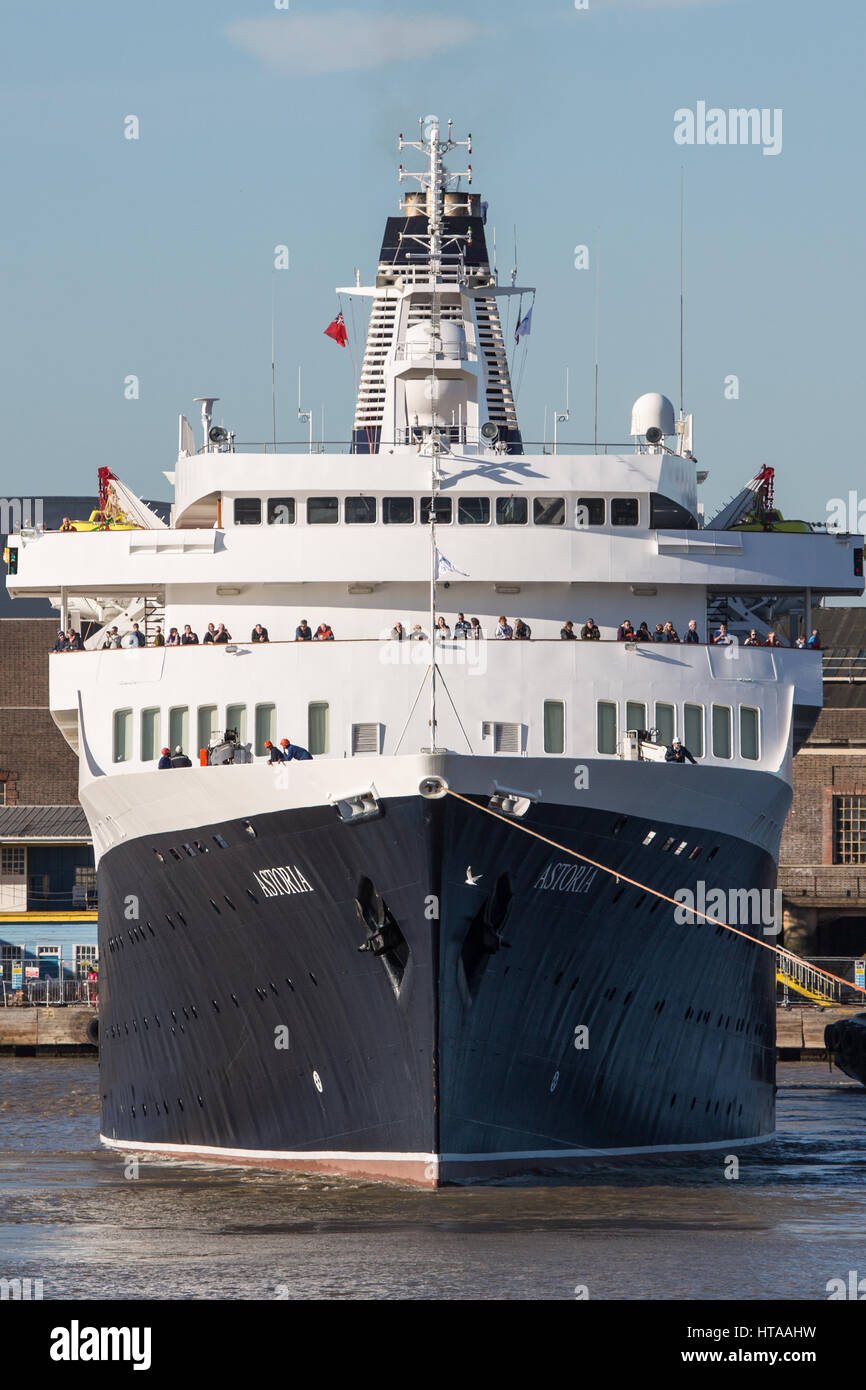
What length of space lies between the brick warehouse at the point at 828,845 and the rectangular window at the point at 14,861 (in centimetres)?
2429

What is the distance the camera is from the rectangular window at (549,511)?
35156 mm

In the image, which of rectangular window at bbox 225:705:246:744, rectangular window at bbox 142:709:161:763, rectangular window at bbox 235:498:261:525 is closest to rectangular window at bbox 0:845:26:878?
rectangular window at bbox 235:498:261:525

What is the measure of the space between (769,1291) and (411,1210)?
5.78 m

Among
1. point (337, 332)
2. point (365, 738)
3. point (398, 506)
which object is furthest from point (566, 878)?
point (337, 332)

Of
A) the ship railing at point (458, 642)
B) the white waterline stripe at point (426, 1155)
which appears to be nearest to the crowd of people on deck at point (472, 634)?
the ship railing at point (458, 642)

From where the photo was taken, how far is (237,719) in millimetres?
32156

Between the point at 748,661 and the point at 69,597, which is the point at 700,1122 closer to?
the point at 748,661

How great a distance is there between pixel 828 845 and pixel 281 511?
4025cm

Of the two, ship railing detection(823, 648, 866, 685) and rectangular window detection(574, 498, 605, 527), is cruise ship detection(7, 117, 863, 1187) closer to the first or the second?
rectangular window detection(574, 498, 605, 527)

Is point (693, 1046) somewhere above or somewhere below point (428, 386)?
below

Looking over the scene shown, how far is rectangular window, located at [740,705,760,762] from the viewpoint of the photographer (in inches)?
1297

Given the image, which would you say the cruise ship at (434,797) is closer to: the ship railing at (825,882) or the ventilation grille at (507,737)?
the ventilation grille at (507,737)

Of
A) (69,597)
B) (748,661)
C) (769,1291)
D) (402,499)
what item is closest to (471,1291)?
(769,1291)

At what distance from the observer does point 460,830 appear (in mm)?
28781
